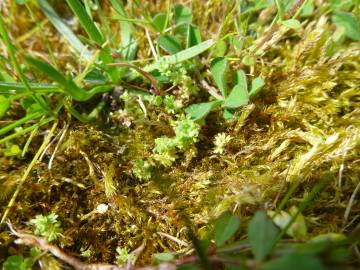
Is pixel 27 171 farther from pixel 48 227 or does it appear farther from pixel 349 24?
pixel 349 24

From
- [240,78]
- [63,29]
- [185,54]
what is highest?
[63,29]

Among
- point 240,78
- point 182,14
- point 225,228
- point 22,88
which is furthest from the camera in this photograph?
point 182,14

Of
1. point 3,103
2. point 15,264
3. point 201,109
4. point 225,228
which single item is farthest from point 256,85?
point 15,264

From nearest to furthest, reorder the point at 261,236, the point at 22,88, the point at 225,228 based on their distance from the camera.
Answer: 1. the point at 261,236
2. the point at 225,228
3. the point at 22,88

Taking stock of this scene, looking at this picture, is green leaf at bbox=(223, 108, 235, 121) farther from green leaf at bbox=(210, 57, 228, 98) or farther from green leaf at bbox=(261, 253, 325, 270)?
green leaf at bbox=(261, 253, 325, 270)

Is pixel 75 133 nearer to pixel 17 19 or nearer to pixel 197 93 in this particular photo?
pixel 197 93

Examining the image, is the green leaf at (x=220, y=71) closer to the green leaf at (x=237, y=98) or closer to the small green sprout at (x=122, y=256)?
the green leaf at (x=237, y=98)

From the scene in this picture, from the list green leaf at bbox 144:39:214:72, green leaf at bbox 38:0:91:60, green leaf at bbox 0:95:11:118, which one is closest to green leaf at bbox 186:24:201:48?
green leaf at bbox 144:39:214:72
